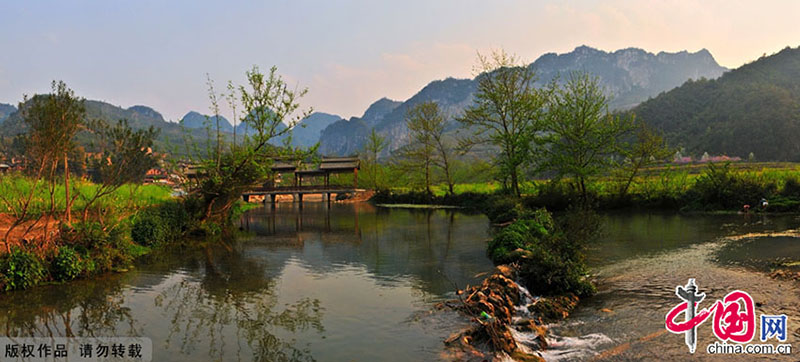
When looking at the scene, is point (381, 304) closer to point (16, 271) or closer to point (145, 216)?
point (16, 271)

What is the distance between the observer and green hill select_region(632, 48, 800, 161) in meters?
59.2

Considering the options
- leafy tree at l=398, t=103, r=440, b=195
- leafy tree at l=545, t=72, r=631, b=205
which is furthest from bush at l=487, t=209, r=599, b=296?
leafy tree at l=398, t=103, r=440, b=195

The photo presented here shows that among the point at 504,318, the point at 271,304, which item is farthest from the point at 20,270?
the point at 504,318

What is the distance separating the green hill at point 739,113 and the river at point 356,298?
43726 millimetres

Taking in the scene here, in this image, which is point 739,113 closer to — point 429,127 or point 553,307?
point 429,127

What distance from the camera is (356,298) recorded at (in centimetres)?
1052

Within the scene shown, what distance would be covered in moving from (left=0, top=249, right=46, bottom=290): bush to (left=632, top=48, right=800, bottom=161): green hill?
182 feet

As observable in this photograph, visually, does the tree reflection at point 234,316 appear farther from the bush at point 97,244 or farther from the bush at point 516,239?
the bush at point 516,239

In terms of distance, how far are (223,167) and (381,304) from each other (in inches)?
519

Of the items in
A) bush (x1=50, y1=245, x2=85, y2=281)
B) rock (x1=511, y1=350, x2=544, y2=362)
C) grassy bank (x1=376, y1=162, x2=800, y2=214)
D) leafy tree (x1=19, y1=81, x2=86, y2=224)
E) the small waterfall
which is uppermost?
leafy tree (x1=19, y1=81, x2=86, y2=224)

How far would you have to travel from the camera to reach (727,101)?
70.4 m

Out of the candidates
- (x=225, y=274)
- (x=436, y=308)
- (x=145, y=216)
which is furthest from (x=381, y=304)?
(x=145, y=216)

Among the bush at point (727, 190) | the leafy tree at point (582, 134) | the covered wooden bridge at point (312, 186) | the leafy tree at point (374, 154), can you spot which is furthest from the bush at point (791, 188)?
the leafy tree at point (374, 154)

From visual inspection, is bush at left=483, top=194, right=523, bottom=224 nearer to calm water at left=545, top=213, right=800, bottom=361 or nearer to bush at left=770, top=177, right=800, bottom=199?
calm water at left=545, top=213, right=800, bottom=361
